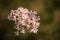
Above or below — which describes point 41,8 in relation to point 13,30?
above

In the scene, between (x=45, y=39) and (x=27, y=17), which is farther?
(x=45, y=39)

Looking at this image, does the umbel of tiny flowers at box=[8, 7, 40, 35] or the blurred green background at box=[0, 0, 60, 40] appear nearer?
the umbel of tiny flowers at box=[8, 7, 40, 35]

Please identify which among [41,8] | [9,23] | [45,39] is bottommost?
[45,39]

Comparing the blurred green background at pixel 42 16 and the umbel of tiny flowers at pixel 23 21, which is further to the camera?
the blurred green background at pixel 42 16

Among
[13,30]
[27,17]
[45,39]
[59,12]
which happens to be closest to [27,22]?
[27,17]

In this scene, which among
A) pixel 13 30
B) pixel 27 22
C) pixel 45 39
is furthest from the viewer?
pixel 45 39

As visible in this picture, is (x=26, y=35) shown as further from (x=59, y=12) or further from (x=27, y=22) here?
(x=59, y=12)

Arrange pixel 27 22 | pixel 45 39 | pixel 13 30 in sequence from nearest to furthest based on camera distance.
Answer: pixel 27 22
pixel 13 30
pixel 45 39

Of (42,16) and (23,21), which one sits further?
(42,16)
